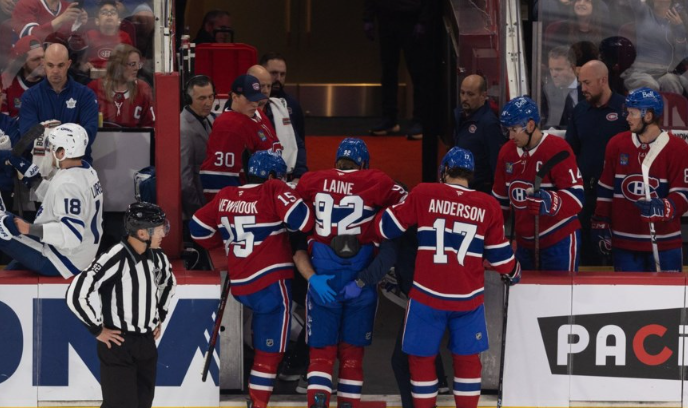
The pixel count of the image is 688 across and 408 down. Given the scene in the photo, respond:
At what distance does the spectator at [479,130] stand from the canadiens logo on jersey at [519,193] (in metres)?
0.76

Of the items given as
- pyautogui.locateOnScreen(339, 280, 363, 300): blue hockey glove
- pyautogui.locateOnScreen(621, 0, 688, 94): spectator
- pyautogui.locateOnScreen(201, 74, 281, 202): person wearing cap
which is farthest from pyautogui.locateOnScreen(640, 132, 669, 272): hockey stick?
pyautogui.locateOnScreen(201, 74, 281, 202): person wearing cap

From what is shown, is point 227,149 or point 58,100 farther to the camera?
point 58,100

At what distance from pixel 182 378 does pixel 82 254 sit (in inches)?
36.1

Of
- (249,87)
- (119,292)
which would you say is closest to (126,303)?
(119,292)

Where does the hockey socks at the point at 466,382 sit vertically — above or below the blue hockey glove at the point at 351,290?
below

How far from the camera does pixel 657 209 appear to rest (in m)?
7.48

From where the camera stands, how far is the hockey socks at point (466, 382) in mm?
6727

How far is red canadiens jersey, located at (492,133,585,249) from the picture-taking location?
7.34 meters

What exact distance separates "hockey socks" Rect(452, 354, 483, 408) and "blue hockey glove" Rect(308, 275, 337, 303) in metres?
0.75

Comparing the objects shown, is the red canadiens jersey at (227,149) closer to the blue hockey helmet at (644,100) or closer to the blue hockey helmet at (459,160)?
the blue hockey helmet at (459,160)

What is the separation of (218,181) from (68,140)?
1214 mm

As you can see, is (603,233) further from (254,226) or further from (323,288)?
(254,226)

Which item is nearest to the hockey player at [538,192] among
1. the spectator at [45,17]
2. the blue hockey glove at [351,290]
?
the blue hockey glove at [351,290]

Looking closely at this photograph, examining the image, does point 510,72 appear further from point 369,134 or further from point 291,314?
point 369,134
